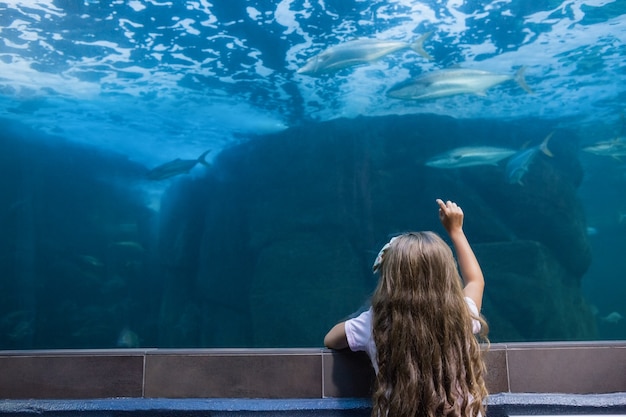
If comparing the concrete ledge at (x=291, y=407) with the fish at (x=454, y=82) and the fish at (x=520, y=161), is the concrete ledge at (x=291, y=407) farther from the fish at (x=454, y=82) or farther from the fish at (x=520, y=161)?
the fish at (x=520, y=161)

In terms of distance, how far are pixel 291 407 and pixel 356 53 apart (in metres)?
7.43

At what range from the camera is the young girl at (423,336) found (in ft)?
5.46

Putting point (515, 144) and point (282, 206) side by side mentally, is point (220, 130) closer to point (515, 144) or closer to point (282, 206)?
point (282, 206)

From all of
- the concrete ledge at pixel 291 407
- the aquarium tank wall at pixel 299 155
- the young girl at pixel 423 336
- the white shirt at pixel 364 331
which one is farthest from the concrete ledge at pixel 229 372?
the aquarium tank wall at pixel 299 155

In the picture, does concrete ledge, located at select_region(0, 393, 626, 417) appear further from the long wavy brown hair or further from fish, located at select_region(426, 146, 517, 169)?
fish, located at select_region(426, 146, 517, 169)

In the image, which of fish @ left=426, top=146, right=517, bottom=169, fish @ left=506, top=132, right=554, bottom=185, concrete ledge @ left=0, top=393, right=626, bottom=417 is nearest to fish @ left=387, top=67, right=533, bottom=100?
fish @ left=426, top=146, right=517, bottom=169

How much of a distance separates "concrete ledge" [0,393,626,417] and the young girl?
13.5 inches

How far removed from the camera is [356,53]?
8570 mm

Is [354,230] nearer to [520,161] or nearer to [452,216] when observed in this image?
[520,161]

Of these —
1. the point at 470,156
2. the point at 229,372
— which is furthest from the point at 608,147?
the point at 229,372

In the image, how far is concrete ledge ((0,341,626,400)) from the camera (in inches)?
93.2

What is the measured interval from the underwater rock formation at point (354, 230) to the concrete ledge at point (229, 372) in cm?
756

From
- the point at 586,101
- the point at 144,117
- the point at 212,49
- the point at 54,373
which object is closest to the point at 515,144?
the point at 586,101

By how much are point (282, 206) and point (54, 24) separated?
21.1 ft
